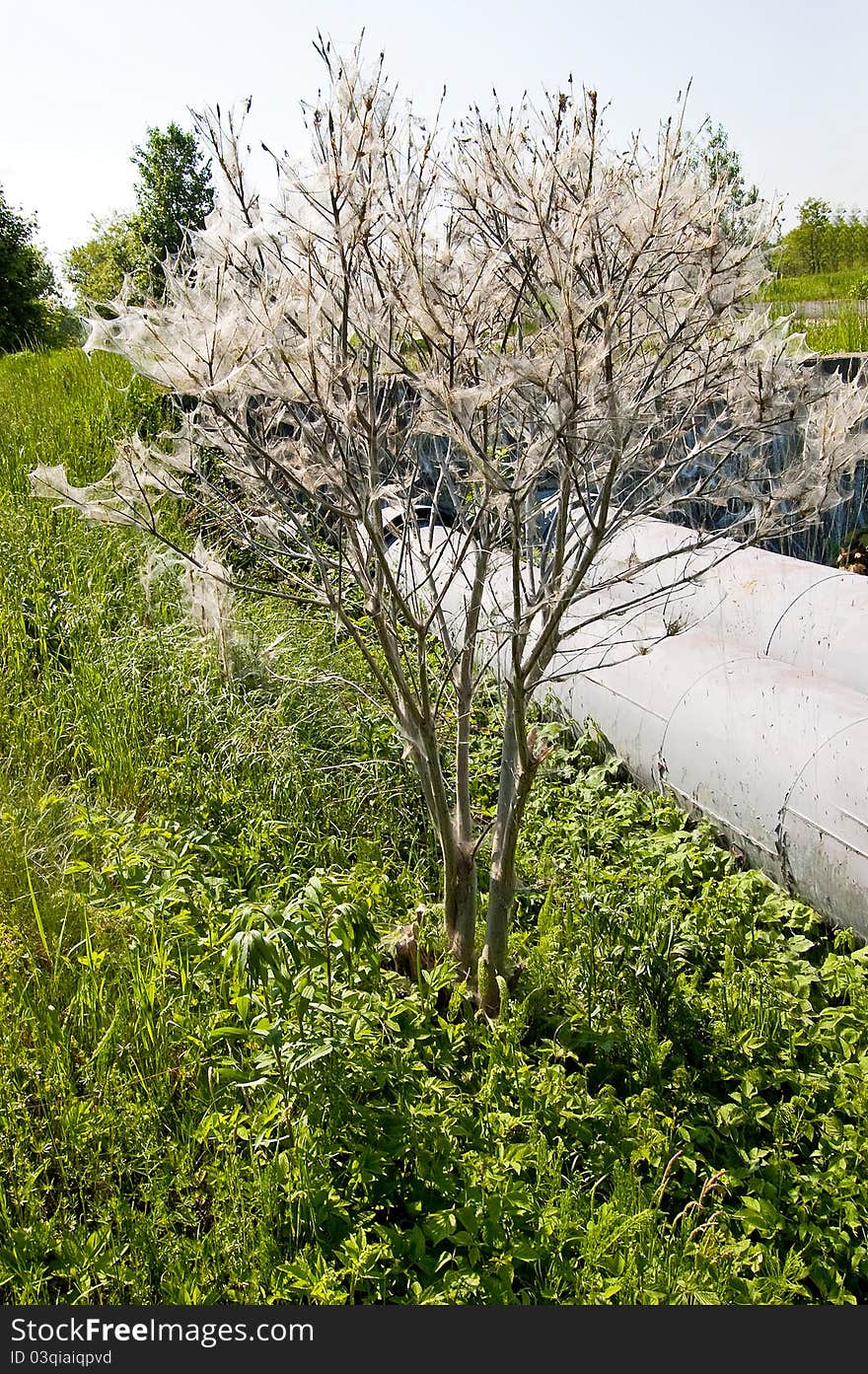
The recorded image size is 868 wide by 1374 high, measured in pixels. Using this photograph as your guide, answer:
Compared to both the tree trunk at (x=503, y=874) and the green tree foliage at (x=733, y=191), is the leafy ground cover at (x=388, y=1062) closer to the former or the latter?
the tree trunk at (x=503, y=874)

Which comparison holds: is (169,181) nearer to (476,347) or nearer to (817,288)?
(817,288)

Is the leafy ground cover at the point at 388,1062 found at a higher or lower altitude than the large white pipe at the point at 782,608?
lower

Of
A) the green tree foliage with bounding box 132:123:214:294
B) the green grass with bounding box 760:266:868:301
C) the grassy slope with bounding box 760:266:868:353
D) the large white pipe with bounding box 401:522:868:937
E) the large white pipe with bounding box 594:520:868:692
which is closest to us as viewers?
the large white pipe with bounding box 401:522:868:937

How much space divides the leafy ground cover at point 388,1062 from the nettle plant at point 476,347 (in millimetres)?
478

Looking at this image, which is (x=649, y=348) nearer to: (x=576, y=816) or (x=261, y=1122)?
(x=576, y=816)

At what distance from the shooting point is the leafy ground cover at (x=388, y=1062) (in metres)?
2.08

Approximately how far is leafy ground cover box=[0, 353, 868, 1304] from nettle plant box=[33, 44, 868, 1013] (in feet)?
1.57

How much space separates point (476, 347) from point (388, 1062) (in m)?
1.73

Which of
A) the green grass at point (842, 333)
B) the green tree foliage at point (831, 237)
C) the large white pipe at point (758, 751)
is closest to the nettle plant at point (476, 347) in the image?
the large white pipe at point (758, 751)

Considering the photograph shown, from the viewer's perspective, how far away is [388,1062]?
2434 mm

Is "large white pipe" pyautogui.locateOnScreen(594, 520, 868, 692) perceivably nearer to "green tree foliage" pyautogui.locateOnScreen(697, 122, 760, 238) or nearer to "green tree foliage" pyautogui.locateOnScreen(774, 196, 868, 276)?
"green tree foliage" pyautogui.locateOnScreen(697, 122, 760, 238)

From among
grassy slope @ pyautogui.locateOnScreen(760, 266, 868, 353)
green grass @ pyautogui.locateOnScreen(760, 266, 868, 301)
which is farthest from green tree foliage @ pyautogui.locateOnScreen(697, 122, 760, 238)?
green grass @ pyautogui.locateOnScreen(760, 266, 868, 301)

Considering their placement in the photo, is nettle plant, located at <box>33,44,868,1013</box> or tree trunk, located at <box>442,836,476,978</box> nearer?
nettle plant, located at <box>33,44,868,1013</box>

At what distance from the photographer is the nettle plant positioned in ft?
7.07
